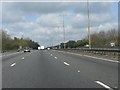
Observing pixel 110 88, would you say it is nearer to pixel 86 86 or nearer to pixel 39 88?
pixel 86 86

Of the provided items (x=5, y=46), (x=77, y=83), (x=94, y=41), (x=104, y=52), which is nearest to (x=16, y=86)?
(x=77, y=83)

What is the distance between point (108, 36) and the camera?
5571 inches

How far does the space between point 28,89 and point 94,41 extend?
440 feet

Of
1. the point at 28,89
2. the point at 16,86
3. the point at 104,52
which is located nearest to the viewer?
the point at 28,89

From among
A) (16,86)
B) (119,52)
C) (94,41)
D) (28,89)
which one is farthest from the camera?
(94,41)

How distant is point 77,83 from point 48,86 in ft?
4.83

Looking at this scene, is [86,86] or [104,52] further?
[104,52]

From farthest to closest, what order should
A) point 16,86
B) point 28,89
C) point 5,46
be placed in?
point 5,46 < point 16,86 < point 28,89

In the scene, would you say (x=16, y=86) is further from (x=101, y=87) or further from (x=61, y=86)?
(x=101, y=87)

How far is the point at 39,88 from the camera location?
1229cm

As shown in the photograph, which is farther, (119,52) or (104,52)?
(104,52)

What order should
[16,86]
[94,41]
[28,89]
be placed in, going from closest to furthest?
[28,89], [16,86], [94,41]

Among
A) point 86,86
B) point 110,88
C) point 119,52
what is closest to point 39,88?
point 86,86

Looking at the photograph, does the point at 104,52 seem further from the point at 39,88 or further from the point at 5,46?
the point at 5,46
